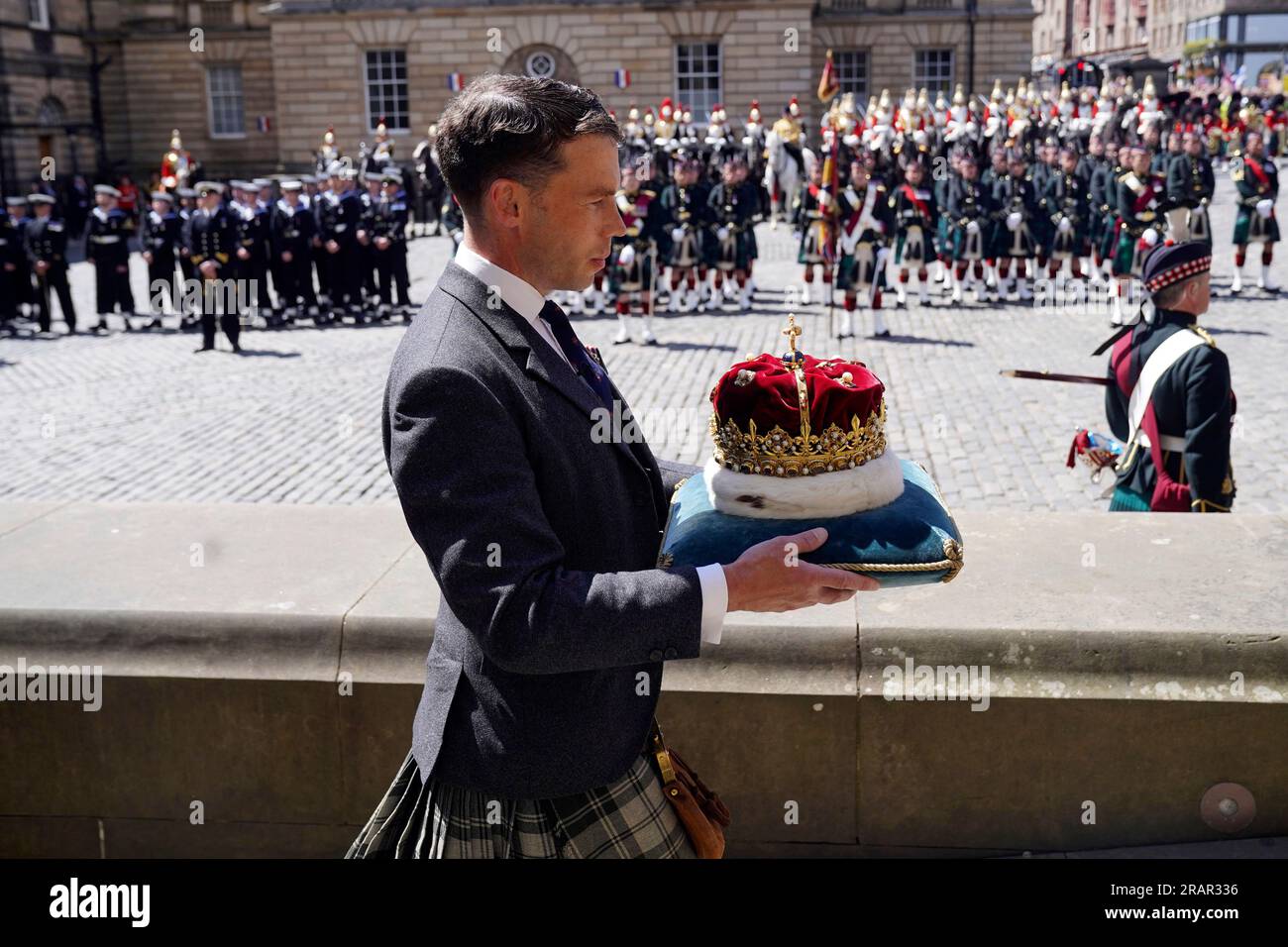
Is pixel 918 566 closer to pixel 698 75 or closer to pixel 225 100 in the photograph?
pixel 698 75

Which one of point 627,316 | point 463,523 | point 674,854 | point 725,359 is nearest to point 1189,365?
point 674,854

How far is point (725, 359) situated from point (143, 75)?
125ft

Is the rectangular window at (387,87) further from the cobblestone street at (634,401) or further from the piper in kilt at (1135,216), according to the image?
the piper in kilt at (1135,216)

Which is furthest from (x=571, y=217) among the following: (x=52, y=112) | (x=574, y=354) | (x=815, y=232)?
(x=52, y=112)

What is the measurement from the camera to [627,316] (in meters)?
16.4

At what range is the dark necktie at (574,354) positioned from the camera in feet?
7.52

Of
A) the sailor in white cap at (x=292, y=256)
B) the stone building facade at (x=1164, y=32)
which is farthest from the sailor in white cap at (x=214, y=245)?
the stone building facade at (x=1164, y=32)

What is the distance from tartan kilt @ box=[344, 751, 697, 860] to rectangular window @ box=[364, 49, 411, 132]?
136 ft

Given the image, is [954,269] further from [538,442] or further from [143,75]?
[143,75]

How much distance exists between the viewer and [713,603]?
6.52 feet

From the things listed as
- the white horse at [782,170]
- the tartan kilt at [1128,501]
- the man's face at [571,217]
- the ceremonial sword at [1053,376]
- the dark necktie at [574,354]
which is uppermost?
the white horse at [782,170]

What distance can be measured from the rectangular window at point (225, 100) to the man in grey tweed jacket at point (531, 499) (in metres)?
46.5

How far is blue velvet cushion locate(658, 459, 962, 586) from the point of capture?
2172 millimetres

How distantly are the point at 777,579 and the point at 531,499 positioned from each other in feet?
1.24
